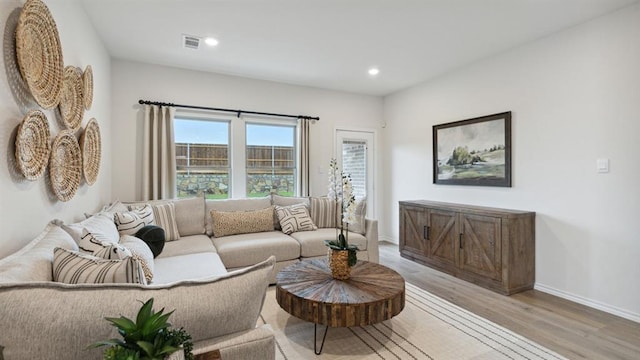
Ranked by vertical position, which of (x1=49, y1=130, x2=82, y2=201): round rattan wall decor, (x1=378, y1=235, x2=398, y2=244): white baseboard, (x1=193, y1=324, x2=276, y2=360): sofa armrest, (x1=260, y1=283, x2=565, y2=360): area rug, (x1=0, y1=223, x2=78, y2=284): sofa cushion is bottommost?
(x1=260, y1=283, x2=565, y2=360): area rug

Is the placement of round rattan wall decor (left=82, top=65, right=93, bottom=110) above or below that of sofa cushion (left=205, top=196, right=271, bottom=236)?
above

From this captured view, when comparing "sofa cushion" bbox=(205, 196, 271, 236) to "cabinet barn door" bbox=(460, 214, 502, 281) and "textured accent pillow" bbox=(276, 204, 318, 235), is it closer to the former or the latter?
"textured accent pillow" bbox=(276, 204, 318, 235)

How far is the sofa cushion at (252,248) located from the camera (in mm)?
3104

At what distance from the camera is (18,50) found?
1515 millimetres

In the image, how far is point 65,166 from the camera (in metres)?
2.17

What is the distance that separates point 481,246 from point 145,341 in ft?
11.3

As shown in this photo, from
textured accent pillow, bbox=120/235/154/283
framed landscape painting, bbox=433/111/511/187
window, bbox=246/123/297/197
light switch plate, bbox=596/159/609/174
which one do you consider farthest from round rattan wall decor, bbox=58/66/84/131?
light switch plate, bbox=596/159/609/174

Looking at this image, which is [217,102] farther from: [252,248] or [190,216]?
[252,248]

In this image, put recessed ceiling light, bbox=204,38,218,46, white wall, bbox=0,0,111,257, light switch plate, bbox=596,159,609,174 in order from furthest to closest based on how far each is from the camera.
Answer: recessed ceiling light, bbox=204,38,218,46 → light switch plate, bbox=596,159,609,174 → white wall, bbox=0,0,111,257

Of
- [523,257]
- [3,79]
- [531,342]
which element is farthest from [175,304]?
[523,257]

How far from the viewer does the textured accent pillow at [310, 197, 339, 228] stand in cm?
407

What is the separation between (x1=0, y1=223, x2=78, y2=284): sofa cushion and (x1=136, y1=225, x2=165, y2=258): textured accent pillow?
902 millimetres

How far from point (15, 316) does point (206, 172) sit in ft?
11.9

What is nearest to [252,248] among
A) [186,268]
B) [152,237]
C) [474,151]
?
[186,268]
